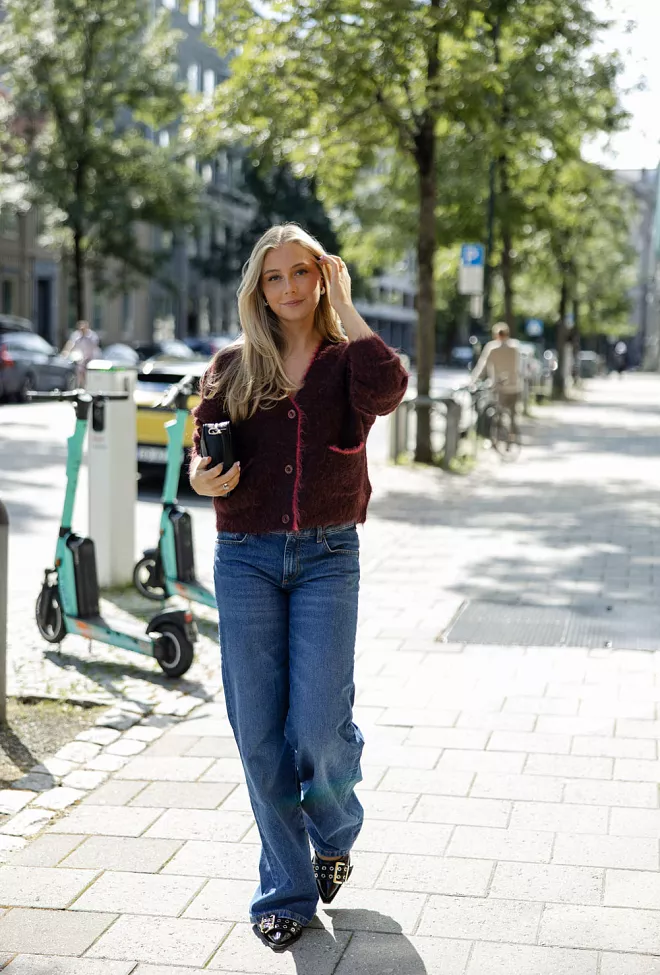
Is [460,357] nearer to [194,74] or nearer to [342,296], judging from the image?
[194,74]

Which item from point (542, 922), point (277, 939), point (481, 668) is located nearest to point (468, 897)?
point (542, 922)

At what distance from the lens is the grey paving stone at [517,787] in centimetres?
470

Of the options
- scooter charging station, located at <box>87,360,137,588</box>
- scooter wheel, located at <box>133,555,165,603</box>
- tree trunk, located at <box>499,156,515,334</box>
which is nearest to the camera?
scooter wheel, located at <box>133,555,165,603</box>

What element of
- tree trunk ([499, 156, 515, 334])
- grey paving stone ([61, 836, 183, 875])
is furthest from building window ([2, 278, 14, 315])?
grey paving stone ([61, 836, 183, 875])

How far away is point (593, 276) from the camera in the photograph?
48.2m

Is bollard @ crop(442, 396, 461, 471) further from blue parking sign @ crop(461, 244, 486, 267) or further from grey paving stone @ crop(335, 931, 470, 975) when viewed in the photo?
grey paving stone @ crop(335, 931, 470, 975)

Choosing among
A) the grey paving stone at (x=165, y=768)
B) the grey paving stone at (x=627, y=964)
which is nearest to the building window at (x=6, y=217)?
the grey paving stone at (x=165, y=768)

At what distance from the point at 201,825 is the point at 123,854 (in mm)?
334

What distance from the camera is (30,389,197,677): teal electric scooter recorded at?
20.8ft

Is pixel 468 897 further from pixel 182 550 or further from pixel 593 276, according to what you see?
pixel 593 276

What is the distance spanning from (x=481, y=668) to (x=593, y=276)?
1698 inches

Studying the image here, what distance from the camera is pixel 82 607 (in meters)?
6.51

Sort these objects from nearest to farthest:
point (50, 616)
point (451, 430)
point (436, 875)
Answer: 1. point (436, 875)
2. point (50, 616)
3. point (451, 430)

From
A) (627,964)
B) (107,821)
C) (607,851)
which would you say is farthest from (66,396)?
(627,964)
